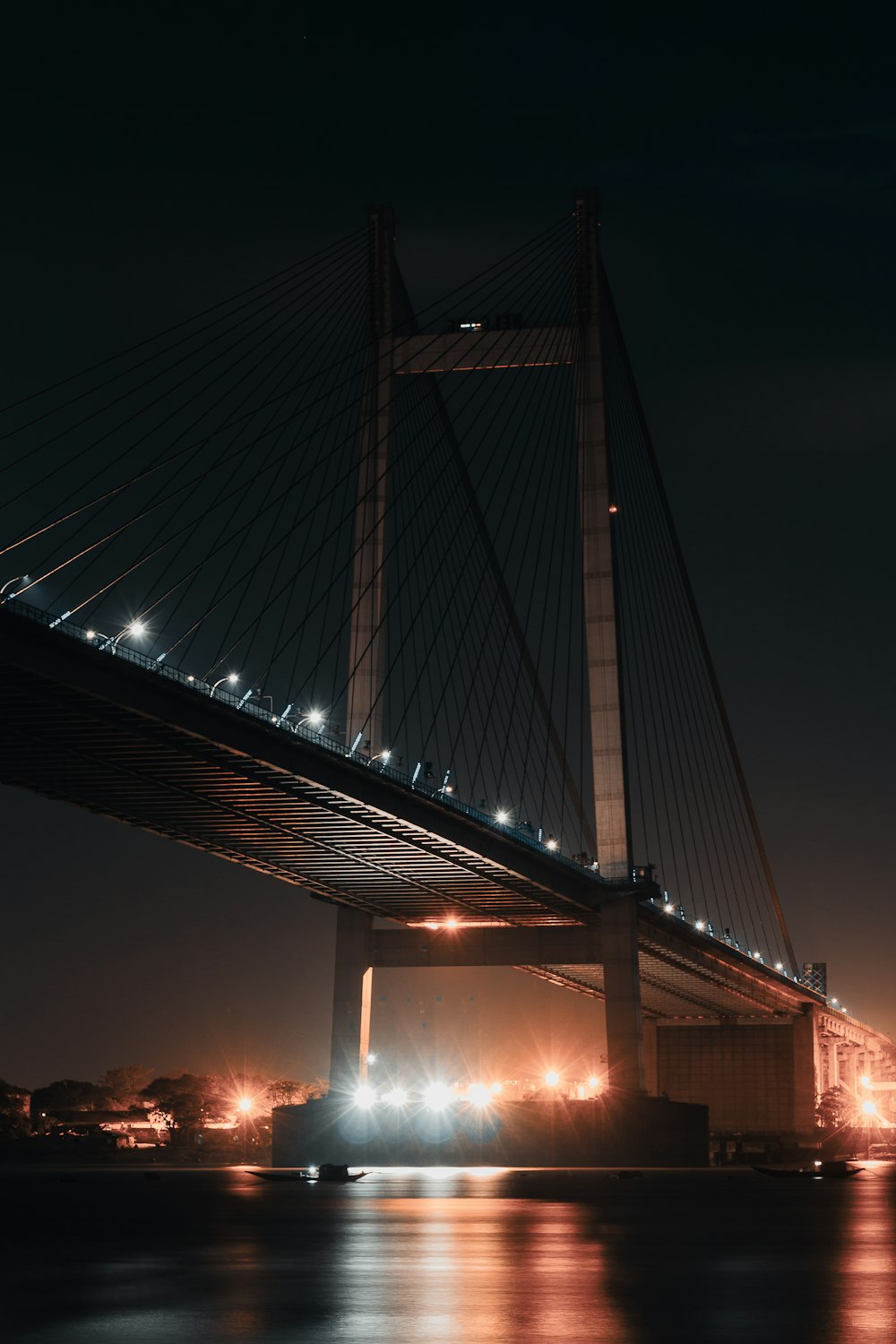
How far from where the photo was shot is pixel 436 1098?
74938mm

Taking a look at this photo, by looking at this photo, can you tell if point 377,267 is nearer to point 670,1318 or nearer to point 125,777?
point 125,777

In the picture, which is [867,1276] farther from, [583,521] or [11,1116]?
[11,1116]

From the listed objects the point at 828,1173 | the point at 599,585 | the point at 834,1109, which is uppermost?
the point at 599,585

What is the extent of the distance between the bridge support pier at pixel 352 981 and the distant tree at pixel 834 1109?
50.6 m

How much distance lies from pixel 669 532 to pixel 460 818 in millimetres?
29826

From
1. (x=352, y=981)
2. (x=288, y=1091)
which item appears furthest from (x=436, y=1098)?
(x=288, y=1091)

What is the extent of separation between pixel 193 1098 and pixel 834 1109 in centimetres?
5151

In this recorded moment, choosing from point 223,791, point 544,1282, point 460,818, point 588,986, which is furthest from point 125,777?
point 588,986

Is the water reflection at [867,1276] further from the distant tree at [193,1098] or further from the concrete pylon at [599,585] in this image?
the distant tree at [193,1098]

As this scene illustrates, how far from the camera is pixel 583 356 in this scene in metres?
68.9

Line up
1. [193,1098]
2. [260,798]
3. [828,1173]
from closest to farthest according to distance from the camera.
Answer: [260,798] → [828,1173] → [193,1098]

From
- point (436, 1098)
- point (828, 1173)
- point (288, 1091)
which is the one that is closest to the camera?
point (828, 1173)

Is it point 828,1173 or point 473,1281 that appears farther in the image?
point 828,1173

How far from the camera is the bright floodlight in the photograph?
242 ft
